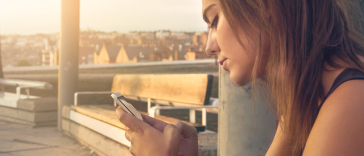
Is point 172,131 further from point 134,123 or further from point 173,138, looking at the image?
point 134,123

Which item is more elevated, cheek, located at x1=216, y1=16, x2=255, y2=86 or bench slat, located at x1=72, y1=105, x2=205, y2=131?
cheek, located at x1=216, y1=16, x2=255, y2=86

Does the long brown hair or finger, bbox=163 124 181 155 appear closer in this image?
the long brown hair

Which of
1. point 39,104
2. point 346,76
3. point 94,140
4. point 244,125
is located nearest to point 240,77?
point 346,76

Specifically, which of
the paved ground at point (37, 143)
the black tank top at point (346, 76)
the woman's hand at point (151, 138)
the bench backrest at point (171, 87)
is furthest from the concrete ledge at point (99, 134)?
the black tank top at point (346, 76)

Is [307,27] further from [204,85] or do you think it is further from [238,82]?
[204,85]

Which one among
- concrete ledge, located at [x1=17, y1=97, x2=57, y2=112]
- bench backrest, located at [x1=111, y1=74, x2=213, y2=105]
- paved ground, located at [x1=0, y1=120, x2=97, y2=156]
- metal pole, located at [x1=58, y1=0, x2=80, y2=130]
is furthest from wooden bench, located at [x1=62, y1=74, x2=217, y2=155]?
concrete ledge, located at [x1=17, y1=97, x2=57, y2=112]

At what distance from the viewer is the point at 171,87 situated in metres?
4.50

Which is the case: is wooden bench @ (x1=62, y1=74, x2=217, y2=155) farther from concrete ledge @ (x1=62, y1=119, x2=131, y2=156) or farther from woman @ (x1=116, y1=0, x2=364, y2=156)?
woman @ (x1=116, y1=0, x2=364, y2=156)

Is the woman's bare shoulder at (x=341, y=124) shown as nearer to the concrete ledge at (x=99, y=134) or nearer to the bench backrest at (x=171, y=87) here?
the concrete ledge at (x=99, y=134)

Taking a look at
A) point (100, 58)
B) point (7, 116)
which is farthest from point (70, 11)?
point (100, 58)

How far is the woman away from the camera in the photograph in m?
0.74

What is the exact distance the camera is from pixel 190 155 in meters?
1.31

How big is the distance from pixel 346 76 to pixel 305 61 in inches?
4.3

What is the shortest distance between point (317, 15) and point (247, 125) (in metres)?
1.41
